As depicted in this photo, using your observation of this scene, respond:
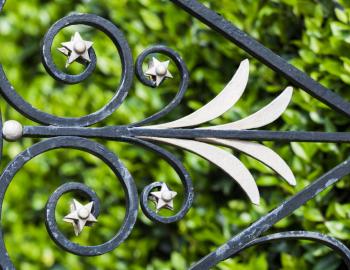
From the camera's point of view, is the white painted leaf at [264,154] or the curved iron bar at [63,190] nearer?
the curved iron bar at [63,190]

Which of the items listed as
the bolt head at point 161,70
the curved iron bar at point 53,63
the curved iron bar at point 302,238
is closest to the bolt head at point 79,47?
the curved iron bar at point 53,63

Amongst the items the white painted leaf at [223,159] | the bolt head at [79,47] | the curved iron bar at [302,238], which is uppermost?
the bolt head at [79,47]

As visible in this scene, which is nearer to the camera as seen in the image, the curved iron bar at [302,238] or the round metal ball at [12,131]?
the round metal ball at [12,131]

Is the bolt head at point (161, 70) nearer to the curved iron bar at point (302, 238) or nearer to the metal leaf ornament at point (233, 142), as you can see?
the metal leaf ornament at point (233, 142)

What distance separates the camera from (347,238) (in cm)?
167

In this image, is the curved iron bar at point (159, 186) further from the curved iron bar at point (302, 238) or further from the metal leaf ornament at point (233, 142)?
the curved iron bar at point (302, 238)

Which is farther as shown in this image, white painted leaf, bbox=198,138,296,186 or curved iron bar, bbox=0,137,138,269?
white painted leaf, bbox=198,138,296,186

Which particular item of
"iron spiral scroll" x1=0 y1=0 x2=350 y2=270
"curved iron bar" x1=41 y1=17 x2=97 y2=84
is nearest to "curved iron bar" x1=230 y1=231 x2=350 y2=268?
"iron spiral scroll" x1=0 y1=0 x2=350 y2=270

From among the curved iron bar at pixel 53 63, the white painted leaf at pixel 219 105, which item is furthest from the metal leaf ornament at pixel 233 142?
the curved iron bar at pixel 53 63

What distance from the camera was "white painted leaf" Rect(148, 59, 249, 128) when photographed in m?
1.24

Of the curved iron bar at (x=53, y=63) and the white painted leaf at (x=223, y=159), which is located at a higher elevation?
the curved iron bar at (x=53, y=63)

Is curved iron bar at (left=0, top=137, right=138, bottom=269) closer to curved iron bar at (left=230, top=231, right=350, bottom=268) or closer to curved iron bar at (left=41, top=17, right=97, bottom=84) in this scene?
curved iron bar at (left=41, top=17, right=97, bottom=84)

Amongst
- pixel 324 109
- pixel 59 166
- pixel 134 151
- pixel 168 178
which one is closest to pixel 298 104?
pixel 324 109

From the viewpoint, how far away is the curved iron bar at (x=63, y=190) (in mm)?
1147
